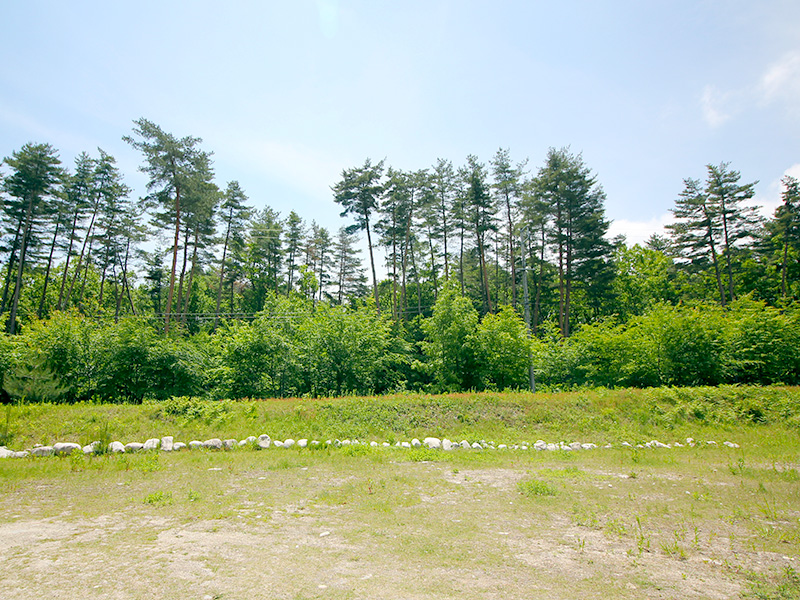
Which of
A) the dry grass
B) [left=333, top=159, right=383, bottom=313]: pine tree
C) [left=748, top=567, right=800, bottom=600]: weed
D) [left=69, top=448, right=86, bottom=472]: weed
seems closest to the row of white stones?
[left=69, top=448, right=86, bottom=472]: weed

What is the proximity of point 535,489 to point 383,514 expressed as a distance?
284 cm

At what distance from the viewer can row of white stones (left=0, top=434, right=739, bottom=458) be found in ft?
35.0

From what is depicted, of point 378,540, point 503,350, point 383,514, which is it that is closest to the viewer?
point 378,540

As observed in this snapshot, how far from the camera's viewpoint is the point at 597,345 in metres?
22.3

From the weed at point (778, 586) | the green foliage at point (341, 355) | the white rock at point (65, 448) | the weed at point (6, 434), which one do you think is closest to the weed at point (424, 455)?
the weed at point (778, 586)

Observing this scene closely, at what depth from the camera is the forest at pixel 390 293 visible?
18.7 meters

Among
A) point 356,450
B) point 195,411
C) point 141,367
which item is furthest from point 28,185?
point 356,450

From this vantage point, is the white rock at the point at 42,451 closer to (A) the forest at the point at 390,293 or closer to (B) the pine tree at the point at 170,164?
(A) the forest at the point at 390,293

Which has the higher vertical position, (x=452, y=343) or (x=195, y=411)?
(x=452, y=343)

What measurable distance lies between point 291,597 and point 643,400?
1566cm

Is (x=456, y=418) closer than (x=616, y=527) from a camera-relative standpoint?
No

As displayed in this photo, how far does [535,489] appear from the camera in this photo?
24.0 feet

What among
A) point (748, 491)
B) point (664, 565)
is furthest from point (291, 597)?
point (748, 491)

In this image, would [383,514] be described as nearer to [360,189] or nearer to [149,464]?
[149,464]
